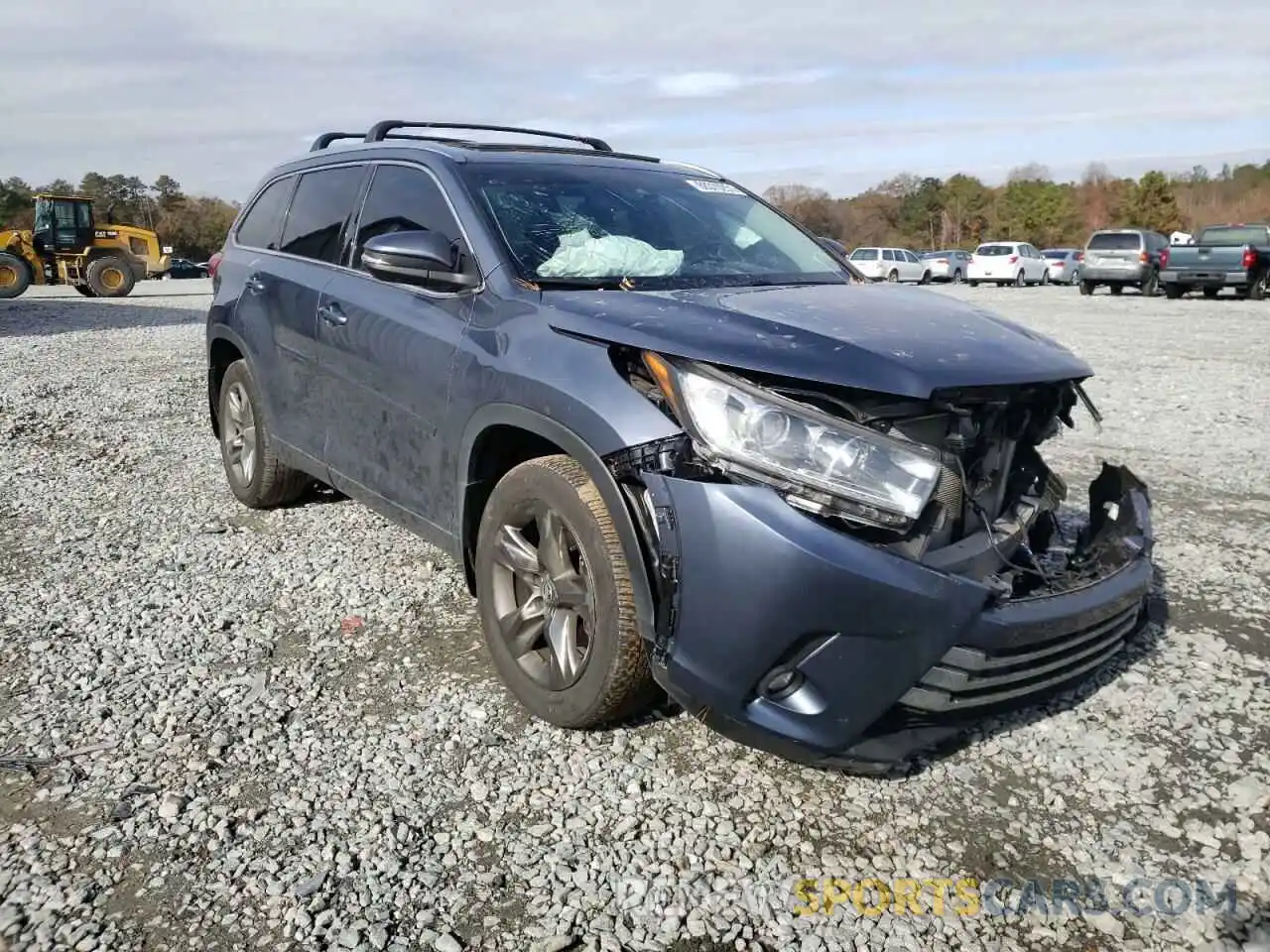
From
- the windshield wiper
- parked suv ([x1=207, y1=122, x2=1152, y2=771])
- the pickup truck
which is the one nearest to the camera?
parked suv ([x1=207, y1=122, x2=1152, y2=771])

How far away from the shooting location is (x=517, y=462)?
10.7ft

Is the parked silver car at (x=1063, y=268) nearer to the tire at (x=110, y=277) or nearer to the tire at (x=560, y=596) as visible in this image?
the tire at (x=110, y=277)

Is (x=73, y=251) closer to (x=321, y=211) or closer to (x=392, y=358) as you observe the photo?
(x=321, y=211)

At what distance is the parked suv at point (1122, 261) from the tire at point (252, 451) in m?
26.1

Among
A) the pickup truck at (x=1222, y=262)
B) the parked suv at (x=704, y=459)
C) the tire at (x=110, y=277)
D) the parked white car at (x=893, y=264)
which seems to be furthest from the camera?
the parked white car at (x=893, y=264)

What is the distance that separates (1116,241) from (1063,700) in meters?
27.3

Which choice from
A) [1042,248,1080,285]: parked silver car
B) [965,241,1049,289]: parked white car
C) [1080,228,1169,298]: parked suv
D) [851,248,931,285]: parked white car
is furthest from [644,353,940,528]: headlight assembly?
[1042,248,1080,285]: parked silver car

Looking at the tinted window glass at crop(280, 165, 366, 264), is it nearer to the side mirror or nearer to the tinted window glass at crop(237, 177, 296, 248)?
the tinted window glass at crop(237, 177, 296, 248)

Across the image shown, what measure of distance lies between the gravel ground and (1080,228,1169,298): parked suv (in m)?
24.7

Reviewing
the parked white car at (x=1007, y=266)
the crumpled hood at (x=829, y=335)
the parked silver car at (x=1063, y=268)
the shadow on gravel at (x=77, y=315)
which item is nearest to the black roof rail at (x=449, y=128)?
the crumpled hood at (x=829, y=335)

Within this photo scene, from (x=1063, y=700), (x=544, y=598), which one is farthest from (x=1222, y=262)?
(x=544, y=598)

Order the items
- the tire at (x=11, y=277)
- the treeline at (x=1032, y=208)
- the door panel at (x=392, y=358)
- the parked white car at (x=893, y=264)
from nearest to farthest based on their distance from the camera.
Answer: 1. the door panel at (x=392, y=358)
2. the tire at (x=11, y=277)
3. the parked white car at (x=893, y=264)
4. the treeline at (x=1032, y=208)

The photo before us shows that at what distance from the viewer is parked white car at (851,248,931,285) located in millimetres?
36531

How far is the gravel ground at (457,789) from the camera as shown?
88.6 inches
